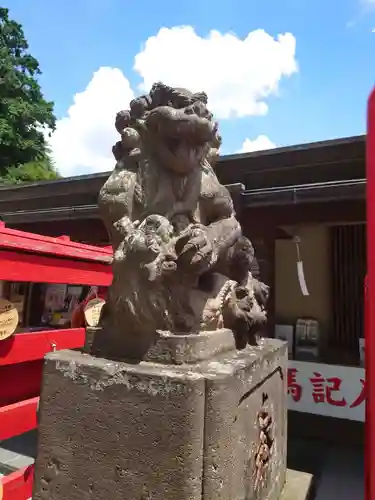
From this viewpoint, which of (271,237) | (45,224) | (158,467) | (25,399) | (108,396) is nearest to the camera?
(158,467)

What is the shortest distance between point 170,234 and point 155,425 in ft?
2.48

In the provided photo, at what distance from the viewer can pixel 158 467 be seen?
145 centimetres

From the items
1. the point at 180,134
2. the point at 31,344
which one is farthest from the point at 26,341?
the point at 180,134

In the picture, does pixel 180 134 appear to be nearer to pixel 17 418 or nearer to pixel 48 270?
pixel 48 270

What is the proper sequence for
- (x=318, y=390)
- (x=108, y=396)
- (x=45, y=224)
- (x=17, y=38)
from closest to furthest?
(x=108, y=396) → (x=318, y=390) → (x=45, y=224) → (x=17, y=38)

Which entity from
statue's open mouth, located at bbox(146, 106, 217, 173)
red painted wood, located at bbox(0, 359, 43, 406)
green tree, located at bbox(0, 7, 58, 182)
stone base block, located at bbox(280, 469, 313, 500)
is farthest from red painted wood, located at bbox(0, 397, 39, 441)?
green tree, located at bbox(0, 7, 58, 182)

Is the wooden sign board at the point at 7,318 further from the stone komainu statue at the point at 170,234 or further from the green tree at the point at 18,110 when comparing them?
the green tree at the point at 18,110

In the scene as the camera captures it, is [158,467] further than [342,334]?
No

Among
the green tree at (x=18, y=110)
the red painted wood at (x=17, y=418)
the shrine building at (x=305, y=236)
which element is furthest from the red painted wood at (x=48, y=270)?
the green tree at (x=18, y=110)

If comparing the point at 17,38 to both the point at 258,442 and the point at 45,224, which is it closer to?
the point at 45,224

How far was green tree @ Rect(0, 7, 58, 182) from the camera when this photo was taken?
13.5 m

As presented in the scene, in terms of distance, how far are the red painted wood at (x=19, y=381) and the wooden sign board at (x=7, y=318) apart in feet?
1.21

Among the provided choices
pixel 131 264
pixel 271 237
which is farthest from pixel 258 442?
pixel 271 237

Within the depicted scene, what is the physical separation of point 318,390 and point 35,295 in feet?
14.6
